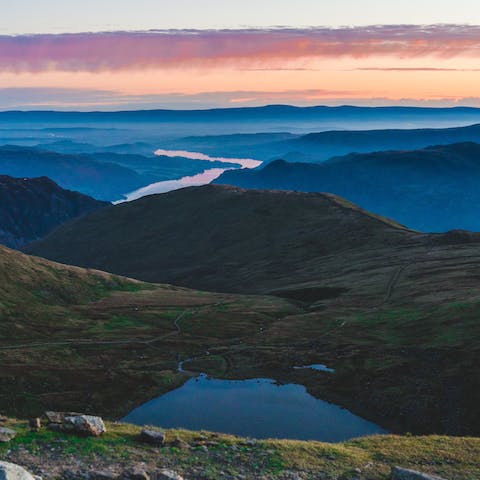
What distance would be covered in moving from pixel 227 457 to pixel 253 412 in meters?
41.7

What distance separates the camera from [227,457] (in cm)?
4881

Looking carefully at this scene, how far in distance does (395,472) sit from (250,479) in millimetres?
10613

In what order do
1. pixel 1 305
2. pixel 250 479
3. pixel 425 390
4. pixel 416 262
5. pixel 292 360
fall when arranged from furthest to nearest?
pixel 416 262 → pixel 1 305 → pixel 292 360 → pixel 425 390 → pixel 250 479

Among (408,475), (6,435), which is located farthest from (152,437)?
(408,475)

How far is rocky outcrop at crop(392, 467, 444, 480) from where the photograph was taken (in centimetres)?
4394

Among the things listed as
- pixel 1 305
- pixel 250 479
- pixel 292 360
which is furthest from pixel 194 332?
pixel 250 479

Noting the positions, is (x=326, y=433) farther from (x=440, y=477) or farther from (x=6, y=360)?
(x=6, y=360)

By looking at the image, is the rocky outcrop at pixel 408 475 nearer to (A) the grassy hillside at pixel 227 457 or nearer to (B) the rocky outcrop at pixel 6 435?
(A) the grassy hillside at pixel 227 457

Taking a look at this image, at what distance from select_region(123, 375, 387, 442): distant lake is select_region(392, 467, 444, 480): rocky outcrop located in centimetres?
3458

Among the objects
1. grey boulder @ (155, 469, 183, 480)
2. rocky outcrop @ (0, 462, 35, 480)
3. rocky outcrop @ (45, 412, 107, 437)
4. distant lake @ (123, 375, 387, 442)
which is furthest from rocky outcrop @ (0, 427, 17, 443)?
distant lake @ (123, 375, 387, 442)

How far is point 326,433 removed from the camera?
8188cm

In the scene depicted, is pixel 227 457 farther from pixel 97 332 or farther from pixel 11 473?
pixel 97 332

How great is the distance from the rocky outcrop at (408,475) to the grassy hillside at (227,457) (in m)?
1.58

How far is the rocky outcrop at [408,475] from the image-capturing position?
43.9m
